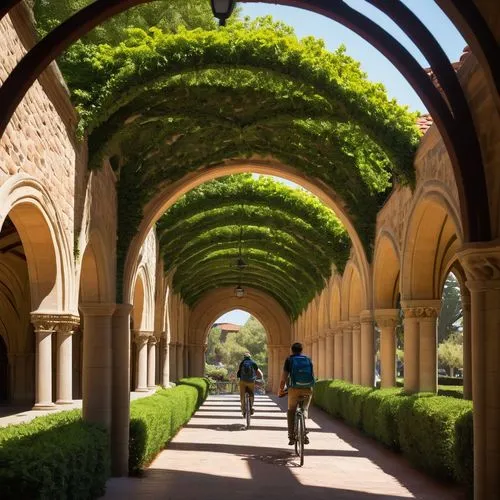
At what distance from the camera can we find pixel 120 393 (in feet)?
36.4

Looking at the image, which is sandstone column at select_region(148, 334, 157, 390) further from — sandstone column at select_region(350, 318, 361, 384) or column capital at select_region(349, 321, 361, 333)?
column capital at select_region(349, 321, 361, 333)

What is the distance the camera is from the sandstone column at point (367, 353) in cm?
1752

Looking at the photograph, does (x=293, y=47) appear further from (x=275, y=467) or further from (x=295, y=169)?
(x=275, y=467)

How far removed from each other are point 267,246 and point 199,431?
401 inches

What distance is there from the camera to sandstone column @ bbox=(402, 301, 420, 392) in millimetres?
12977

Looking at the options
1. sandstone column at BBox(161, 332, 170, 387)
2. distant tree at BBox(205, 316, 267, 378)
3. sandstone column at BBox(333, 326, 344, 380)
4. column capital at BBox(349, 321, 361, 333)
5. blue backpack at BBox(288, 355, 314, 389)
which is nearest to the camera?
blue backpack at BBox(288, 355, 314, 389)

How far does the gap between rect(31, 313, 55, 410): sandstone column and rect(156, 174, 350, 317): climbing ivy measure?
679cm

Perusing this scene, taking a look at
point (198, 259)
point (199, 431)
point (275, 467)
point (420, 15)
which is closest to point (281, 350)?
point (198, 259)

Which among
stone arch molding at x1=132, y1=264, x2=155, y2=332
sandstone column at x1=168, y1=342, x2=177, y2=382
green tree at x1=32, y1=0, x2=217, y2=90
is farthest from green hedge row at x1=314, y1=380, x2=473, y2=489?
sandstone column at x1=168, y1=342, x2=177, y2=382

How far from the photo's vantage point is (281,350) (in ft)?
138

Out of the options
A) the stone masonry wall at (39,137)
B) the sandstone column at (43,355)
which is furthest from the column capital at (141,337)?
the stone masonry wall at (39,137)

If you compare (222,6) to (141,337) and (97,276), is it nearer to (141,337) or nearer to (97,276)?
(97,276)

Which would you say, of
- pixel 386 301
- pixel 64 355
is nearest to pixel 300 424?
pixel 64 355

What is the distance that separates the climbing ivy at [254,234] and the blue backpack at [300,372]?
7.36 metres
